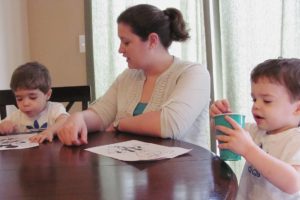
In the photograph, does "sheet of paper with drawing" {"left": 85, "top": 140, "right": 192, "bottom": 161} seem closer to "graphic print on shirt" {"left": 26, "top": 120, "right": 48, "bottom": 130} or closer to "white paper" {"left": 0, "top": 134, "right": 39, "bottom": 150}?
"white paper" {"left": 0, "top": 134, "right": 39, "bottom": 150}

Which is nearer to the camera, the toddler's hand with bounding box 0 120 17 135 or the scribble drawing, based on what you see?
the scribble drawing

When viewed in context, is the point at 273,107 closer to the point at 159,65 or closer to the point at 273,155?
the point at 273,155

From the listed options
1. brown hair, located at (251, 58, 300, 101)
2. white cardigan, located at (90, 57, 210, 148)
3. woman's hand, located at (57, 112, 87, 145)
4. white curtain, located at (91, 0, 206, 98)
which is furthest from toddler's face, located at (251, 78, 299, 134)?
white curtain, located at (91, 0, 206, 98)

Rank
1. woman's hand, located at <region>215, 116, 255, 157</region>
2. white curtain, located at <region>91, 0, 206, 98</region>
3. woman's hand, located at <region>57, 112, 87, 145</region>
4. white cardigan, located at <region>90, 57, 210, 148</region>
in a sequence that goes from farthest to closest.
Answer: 1. white curtain, located at <region>91, 0, 206, 98</region>
2. white cardigan, located at <region>90, 57, 210, 148</region>
3. woman's hand, located at <region>57, 112, 87, 145</region>
4. woman's hand, located at <region>215, 116, 255, 157</region>

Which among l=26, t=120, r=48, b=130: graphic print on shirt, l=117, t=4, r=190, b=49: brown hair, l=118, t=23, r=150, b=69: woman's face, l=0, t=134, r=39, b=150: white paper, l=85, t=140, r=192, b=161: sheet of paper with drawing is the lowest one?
l=26, t=120, r=48, b=130: graphic print on shirt

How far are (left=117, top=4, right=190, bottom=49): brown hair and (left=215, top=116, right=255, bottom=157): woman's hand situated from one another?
844 mm

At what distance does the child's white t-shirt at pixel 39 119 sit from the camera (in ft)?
5.91

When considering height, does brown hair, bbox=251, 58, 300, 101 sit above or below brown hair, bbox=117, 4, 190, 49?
below

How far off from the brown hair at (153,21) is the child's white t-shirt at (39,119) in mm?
532

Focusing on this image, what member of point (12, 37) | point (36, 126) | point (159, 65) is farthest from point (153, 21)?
point (12, 37)

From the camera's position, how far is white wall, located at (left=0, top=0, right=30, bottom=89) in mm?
2766

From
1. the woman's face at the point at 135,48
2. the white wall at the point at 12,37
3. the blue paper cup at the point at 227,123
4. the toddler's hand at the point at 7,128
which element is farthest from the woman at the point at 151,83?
the white wall at the point at 12,37

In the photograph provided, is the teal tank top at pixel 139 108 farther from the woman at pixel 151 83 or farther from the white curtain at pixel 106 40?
the white curtain at pixel 106 40

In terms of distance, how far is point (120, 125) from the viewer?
1.50 m
